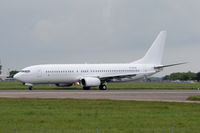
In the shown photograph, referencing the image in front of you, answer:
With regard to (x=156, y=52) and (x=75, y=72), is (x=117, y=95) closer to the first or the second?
(x=75, y=72)

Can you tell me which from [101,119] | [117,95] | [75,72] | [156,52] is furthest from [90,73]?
[101,119]

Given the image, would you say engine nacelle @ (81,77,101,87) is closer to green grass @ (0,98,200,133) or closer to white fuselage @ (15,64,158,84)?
white fuselage @ (15,64,158,84)

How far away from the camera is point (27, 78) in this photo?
77625 millimetres

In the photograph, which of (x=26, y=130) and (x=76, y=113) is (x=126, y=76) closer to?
(x=76, y=113)

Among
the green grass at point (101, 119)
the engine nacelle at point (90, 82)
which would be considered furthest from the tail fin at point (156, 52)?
the green grass at point (101, 119)

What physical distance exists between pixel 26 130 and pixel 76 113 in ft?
30.5

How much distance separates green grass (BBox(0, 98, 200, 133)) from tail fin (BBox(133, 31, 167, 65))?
47031 millimetres

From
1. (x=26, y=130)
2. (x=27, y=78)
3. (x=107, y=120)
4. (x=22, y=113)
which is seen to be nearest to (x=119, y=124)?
(x=107, y=120)

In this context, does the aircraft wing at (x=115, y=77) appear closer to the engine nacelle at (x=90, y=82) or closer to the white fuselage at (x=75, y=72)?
the white fuselage at (x=75, y=72)

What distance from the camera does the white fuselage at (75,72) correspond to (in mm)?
77812

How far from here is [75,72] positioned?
80.3 metres

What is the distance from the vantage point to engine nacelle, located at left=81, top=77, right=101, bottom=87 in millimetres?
77688

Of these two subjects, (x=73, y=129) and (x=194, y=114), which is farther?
(x=194, y=114)

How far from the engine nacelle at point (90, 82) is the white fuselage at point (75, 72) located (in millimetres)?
1998
